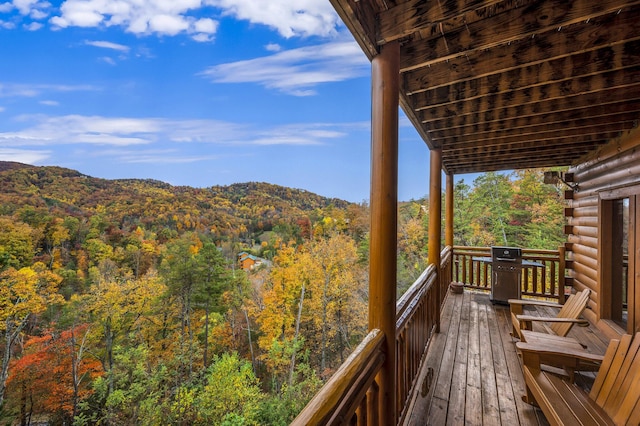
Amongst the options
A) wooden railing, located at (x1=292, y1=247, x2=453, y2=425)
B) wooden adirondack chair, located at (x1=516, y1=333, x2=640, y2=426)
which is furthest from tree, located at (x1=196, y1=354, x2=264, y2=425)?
wooden adirondack chair, located at (x1=516, y1=333, x2=640, y2=426)

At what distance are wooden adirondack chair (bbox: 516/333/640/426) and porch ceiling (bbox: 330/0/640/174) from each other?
189 cm

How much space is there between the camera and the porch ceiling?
1.38 meters

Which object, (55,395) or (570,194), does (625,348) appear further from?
(55,395)

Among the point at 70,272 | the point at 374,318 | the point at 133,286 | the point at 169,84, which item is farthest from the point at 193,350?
the point at 169,84

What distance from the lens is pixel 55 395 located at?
11.0m

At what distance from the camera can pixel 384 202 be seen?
4.86 feet

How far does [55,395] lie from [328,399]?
16.3 metres

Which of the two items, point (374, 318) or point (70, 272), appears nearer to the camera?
point (374, 318)

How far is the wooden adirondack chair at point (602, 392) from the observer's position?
5.31ft

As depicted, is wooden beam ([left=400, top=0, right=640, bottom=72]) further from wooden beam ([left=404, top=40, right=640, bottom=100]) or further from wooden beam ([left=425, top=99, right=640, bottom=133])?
wooden beam ([left=425, top=99, right=640, bottom=133])

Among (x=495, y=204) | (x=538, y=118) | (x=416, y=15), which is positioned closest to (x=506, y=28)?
(x=416, y=15)

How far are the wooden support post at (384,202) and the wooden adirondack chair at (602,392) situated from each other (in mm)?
1187

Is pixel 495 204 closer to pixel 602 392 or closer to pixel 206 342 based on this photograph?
pixel 602 392

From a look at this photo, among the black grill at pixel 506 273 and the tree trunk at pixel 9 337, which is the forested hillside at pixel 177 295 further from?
the black grill at pixel 506 273
